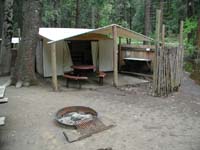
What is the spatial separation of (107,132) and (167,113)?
197 centimetres

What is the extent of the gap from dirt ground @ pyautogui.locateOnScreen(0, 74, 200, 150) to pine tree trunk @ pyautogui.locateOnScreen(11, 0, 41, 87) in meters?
0.57

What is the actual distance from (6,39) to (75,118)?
7191mm

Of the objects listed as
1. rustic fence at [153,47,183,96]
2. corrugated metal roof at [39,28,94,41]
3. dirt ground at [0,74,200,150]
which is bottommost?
dirt ground at [0,74,200,150]

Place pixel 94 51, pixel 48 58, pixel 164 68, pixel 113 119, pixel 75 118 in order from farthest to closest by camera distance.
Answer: pixel 94 51 → pixel 48 58 → pixel 164 68 → pixel 113 119 → pixel 75 118

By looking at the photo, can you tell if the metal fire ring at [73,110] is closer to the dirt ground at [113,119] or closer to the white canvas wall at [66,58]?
the dirt ground at [113,119]

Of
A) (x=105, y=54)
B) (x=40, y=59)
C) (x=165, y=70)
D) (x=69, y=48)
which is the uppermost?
(x=69, y=48)

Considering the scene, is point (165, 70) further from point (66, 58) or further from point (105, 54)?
point (66, 58)

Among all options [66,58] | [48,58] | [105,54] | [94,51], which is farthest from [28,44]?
[105,54]

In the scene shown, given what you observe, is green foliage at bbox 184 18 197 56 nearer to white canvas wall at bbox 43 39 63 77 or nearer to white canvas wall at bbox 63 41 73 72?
white canvas wall at bbox 63 41 73 72

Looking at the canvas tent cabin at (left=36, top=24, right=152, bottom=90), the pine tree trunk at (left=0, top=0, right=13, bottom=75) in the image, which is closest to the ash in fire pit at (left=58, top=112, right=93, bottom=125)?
the canvas tent cabin at (left=36, top=24, right=152, bottom=90)

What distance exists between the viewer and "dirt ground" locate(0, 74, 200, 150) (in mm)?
4512

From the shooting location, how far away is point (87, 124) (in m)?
5.13

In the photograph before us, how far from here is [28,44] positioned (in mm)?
8977

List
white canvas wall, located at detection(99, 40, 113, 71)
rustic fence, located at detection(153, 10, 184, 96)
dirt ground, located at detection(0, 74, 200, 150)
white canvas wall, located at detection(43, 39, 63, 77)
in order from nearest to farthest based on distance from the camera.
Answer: dirt ground, located at detection(0, 74, 200, 150) < rustic fence, located at detection(153, 10, 184, 96) < white canvas wall, located at detection(43, 39, 63, 77) < white canvas wall, located at detection(99, 40, 113, 71)
